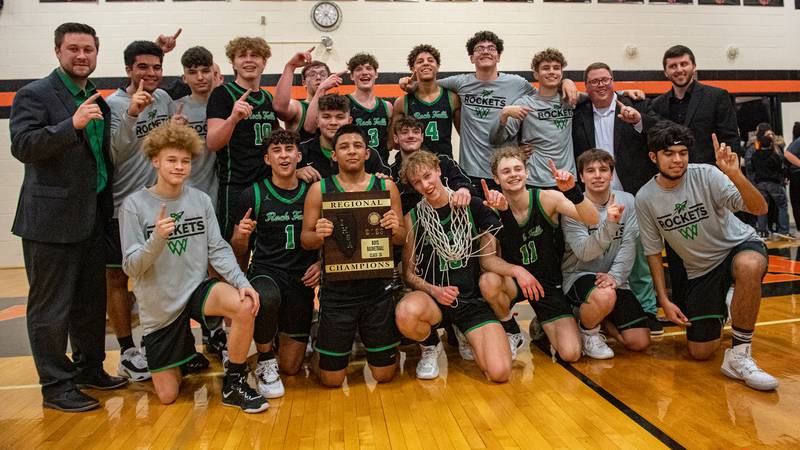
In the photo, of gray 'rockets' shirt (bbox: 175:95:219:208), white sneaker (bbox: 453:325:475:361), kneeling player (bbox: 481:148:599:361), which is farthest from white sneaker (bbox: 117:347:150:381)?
kneeling player (bbox: 481:148:599:361)

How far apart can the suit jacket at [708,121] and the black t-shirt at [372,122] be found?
2296mm

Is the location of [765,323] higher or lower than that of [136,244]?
lower

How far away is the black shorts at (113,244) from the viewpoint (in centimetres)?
385

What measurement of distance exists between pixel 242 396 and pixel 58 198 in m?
1.66

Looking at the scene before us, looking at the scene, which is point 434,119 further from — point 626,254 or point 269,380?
point 269,380

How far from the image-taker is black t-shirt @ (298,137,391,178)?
4.23 m

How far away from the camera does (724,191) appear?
11.6 ft

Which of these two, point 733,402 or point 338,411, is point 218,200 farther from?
point 733,402

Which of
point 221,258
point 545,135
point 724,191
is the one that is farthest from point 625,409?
point 221,258

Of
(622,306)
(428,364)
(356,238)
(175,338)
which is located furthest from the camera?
(622,306)

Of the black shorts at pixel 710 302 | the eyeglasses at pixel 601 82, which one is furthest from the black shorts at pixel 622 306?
the eyeglasses at pixel 601 82

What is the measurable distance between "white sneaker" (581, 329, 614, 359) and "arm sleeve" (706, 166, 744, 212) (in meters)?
1.23

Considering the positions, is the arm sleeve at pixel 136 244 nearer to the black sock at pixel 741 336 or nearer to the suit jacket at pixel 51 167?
the suit jacket at pixel 51 167

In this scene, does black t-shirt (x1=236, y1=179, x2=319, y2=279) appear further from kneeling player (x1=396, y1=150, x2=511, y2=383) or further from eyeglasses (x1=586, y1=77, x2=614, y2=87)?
eyeglasses (x1=586, y1=77, x2=614, y2=87)
